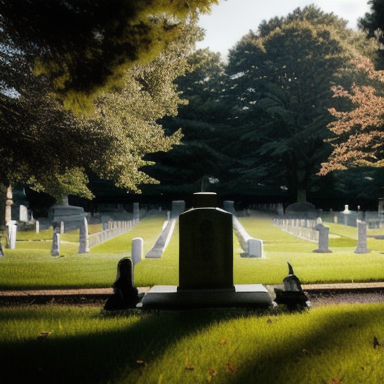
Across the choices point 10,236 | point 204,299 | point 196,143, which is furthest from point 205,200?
point 196,143

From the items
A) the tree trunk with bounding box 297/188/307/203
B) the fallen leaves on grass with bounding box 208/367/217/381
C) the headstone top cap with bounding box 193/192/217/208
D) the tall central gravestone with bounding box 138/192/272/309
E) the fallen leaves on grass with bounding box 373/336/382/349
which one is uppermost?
the tree trunk with bounding box 297/188/307/203

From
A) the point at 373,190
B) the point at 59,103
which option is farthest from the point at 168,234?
the point at 373,190

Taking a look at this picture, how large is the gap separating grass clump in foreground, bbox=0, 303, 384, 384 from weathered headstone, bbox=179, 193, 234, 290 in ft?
2.54

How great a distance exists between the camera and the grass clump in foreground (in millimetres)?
4570

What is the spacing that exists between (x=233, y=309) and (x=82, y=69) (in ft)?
14.0

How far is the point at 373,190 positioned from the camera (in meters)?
43.3

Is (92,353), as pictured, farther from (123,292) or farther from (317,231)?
(317,231)

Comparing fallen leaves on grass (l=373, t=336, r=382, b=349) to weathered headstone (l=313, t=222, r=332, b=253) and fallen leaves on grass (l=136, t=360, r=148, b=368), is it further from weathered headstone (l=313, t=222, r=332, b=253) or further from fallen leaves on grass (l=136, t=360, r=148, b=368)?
weathered headstone (l=313, t=222, r=332, b=253)

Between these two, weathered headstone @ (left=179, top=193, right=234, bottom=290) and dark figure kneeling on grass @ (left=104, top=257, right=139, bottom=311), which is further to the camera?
weathered headstone @ (left=179, top=193, right=234, bottom=290)

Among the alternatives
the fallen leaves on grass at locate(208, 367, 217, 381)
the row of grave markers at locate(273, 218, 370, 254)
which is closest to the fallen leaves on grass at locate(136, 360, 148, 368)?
the fallen leaves on grass at locate(208, 367, 217, 381)

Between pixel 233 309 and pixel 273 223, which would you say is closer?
pixel 233 309

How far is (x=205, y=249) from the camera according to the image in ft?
25.9

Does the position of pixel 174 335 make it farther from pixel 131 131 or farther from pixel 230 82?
pixel 230 82

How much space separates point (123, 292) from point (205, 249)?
1.46 m
